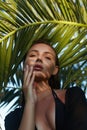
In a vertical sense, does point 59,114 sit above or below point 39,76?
below

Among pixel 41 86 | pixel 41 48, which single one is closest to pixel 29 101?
pixel 41 86

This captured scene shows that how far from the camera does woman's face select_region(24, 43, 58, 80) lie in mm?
2109

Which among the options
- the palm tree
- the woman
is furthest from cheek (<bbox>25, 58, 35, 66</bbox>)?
the palm tree

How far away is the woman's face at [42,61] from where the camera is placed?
2.11 meters

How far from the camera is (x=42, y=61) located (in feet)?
7.07

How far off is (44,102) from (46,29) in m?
1.08

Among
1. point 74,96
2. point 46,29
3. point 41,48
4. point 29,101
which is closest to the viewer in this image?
point 29,101

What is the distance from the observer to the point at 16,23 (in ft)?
10.3

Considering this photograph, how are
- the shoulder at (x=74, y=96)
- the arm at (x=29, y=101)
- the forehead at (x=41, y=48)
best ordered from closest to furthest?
the arm at (x=29, y=101) < the shoulder at (x=74, y=96) < the forehead at (x=41, y=48)

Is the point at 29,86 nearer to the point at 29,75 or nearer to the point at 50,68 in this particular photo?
the point at 29,75

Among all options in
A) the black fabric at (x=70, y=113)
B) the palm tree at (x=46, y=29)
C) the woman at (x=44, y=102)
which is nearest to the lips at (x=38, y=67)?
the woman at (x=44, y=102)

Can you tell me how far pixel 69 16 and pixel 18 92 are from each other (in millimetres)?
890

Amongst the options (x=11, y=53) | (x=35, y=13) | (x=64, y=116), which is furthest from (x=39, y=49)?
(x=35, y=13)

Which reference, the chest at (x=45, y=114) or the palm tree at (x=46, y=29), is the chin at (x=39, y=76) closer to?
the chest at (x=45, y=114)
